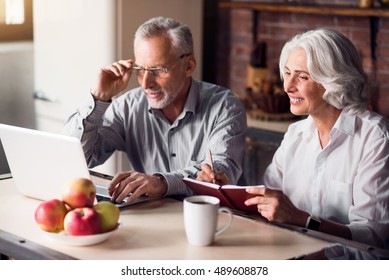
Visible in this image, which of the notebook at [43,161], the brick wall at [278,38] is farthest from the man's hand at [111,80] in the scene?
the brick wall at [278,38]

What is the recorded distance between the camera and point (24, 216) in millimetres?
1921

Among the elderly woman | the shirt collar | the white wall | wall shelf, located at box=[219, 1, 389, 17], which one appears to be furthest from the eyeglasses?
the white wall

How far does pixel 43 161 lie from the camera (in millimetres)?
1969

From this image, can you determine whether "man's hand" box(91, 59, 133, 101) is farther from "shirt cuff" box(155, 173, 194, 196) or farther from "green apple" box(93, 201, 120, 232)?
"green apple" box(93, 201, 120, 232)

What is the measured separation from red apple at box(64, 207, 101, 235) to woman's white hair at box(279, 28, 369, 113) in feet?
2.56

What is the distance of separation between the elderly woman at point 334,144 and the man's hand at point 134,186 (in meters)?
0.32

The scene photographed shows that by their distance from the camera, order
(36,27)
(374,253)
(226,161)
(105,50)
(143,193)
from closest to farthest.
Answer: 1. (374,253)
2. (143,193)
3. (226,161)
4. (105,50)
5. (36,27)

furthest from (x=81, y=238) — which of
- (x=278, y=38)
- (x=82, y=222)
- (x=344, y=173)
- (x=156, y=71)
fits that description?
(x=278, y=38)

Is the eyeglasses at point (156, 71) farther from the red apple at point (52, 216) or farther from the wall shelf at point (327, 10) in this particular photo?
the wall shelf at point (327, 10)

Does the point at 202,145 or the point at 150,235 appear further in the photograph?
the point at 202,145
